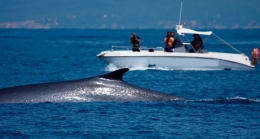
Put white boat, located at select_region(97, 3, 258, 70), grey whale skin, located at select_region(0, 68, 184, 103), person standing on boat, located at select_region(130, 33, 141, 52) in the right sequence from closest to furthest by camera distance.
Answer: grey whale skin, located at select_region(0, 68, 184, 103), white boat, located at select_region(97, 3, 258, 70), person standing on boat, located at select_region(130, 33, 141, 52)

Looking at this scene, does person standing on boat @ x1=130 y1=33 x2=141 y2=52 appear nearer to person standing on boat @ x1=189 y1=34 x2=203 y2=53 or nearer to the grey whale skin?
person standing on boat @ x1=189 y1=34 x2=203 y2=53

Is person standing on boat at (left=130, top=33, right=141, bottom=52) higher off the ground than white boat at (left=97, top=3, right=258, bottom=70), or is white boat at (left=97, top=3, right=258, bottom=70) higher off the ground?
person standing on boat at (left=130, top=33, right=141, bottom=52)

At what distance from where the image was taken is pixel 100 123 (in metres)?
15.0

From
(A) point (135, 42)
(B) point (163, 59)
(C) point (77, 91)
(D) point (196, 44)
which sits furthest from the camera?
(A) point (135, 42)

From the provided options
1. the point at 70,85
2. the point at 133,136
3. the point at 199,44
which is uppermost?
the point at 199,44

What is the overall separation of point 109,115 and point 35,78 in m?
11.5

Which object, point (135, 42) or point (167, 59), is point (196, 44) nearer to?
point (167, 59)

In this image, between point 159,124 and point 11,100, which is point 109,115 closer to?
point 159,124

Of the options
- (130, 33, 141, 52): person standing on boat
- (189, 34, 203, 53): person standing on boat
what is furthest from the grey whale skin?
(189, 34, 203, 53): person standing on boat

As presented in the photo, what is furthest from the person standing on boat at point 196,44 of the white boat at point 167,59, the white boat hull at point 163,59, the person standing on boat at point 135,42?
the person standing on boat at point 135,42

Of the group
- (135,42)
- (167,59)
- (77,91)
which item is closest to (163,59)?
(167,59)

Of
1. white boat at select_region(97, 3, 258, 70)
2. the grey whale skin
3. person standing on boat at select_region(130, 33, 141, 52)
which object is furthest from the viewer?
person standing on boat at select_region(130, 33, 141, 52)

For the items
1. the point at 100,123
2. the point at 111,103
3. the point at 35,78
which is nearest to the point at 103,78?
the point at 111,103

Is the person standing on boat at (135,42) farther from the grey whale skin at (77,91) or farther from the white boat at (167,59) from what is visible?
the grey whale skin at (77,91)
